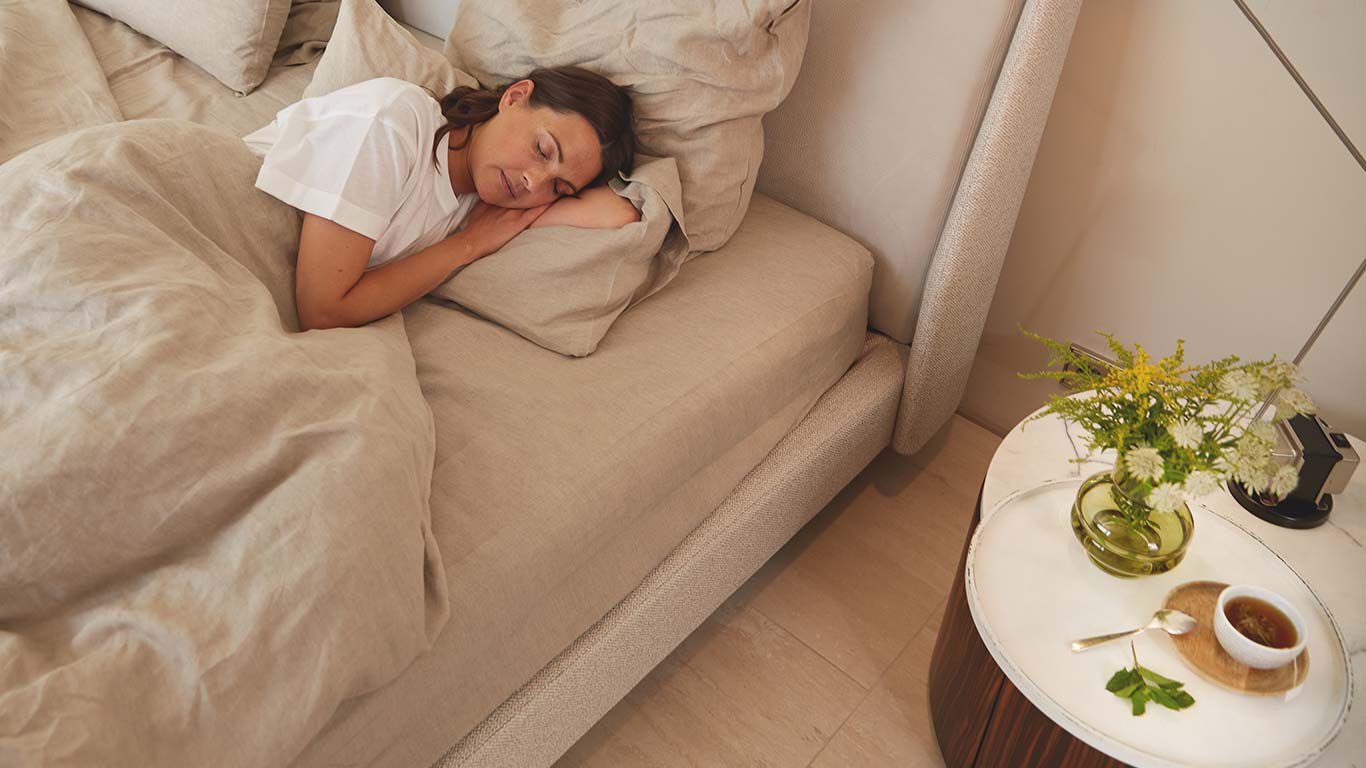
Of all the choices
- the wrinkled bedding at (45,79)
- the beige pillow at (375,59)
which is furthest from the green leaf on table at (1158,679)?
the wrinkled bedding at (45,79)

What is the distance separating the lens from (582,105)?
4.65 ft

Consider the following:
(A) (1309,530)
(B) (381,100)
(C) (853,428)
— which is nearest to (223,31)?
(B) (381,100)

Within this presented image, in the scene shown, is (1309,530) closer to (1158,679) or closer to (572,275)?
(1158,679)

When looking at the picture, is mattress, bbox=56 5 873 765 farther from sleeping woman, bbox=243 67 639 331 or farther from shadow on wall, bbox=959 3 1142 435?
shadow on wall, bbox=959 3 1142 435

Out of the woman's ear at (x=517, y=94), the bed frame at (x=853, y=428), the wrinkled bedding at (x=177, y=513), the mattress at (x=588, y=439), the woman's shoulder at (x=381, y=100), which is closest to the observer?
the wrinkled bedding at (x=177, y=513)

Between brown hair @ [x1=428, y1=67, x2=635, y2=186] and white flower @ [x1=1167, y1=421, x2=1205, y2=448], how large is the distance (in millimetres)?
856

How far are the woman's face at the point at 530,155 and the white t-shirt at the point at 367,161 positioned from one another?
0.06 meters

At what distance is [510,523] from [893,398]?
0.80 meters

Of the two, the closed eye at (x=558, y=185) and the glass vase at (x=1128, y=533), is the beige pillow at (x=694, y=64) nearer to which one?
the closed eye at (x=558, y=185)

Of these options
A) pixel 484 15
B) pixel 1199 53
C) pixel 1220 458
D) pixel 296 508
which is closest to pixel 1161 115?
pixel 1199 53

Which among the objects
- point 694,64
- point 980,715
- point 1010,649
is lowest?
point 980,715

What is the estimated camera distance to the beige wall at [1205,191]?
1.38m

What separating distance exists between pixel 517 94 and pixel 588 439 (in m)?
0.58

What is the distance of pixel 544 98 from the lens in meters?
1.45
